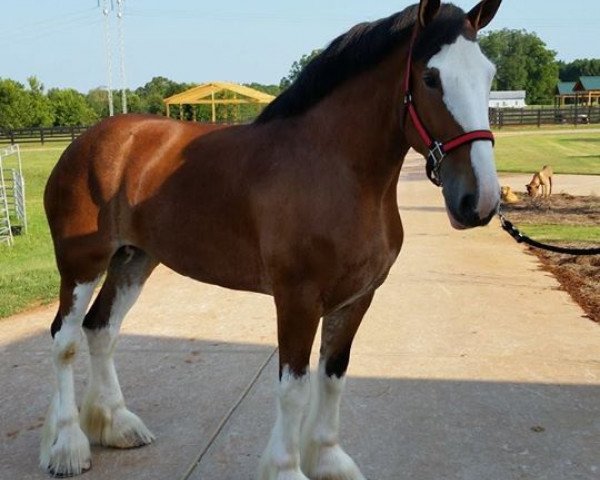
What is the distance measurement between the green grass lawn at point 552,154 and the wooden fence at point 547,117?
42.1 ft

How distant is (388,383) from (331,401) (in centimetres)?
129

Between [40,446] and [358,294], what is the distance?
193cm

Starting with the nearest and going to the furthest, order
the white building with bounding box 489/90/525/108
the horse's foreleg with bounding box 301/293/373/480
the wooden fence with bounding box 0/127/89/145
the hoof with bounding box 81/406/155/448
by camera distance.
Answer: the horse's foreleg with bounding box 301/293/373/480 → the hoof with bounding box 81/406/155/448 → the wooden fence with bounding box 0/127/89/145 → the white building with bounding box 489/90/525/108

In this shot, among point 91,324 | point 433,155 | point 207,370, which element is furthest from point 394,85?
point 207,370

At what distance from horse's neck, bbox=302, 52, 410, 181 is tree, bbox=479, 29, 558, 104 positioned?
10636cm

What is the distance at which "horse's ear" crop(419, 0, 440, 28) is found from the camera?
2271 millimetres

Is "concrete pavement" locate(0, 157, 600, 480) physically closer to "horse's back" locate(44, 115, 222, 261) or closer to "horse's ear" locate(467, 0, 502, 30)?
"horse's back" locate(44, 115, 222, 261)

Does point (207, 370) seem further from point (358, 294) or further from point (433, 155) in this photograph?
point (433, 155)

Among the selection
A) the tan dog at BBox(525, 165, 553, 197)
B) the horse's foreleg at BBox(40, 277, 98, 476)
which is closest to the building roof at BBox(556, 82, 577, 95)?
the tan dog at BBox(525, 165, 553, 197)

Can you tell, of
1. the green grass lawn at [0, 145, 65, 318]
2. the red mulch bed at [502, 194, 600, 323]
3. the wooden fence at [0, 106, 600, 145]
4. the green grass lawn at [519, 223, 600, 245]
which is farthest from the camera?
the wooden fence at [0, 106, 600, 145]

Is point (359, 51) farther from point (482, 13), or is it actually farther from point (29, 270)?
point (29, 270)

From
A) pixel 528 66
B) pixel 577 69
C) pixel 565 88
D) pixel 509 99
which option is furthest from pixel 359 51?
pixel 577 69

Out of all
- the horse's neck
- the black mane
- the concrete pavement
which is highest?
the black mane

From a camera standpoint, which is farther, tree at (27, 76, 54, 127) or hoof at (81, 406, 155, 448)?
tree at (27, 76, 54, 127)
